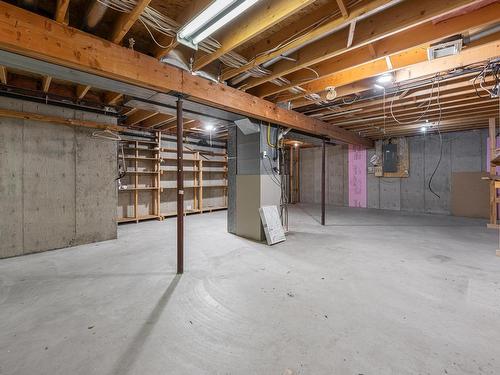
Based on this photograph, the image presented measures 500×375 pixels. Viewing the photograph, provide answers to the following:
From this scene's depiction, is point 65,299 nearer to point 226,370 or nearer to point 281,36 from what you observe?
point 226,370

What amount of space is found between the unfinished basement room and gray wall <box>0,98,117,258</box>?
19mm

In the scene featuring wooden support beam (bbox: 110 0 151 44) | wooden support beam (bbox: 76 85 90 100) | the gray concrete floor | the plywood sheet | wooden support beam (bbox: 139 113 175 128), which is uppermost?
wooden support beam (bbox: 139 113 175 128)

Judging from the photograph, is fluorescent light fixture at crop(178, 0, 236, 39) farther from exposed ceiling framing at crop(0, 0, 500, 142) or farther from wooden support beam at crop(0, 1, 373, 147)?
wooden support beam at crop(0, 1, 373, 147)

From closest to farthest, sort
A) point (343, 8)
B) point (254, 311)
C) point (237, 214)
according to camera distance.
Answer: point (343, 8) → point (254, 311) → point (237, 214)

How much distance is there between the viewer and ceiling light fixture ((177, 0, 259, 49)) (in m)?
1.58

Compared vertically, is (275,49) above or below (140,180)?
above

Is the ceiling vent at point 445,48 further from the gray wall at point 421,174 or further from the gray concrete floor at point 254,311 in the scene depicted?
the gray wall at point 421,174

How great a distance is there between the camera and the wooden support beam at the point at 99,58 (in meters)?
1.69

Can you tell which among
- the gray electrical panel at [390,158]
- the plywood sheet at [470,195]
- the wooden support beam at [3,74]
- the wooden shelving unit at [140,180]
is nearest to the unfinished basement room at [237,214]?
the wooden support beam at [3,74]

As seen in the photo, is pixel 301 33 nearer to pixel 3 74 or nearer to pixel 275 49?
pixel 275 49

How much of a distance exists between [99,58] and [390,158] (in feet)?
25.4

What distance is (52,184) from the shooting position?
343 cm

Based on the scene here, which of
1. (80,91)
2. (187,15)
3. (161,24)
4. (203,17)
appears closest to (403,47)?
(203,17)

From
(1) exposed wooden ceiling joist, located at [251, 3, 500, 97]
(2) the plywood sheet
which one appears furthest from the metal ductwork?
(2) the plywood sheet
